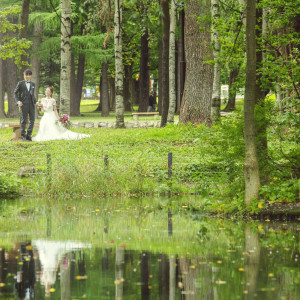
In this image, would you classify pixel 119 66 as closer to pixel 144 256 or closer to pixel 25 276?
pixel 144 256

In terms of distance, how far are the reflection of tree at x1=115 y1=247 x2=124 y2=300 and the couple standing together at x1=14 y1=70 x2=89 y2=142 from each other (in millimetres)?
14548

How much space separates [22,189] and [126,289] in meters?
10.6

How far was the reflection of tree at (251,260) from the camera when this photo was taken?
7345 mm

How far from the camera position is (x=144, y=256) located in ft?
30.1

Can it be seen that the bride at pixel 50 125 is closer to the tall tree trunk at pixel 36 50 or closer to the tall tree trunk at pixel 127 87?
the tall tree trunk at pixel 36 50

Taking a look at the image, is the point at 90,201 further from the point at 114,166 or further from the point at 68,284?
the point at 68,284

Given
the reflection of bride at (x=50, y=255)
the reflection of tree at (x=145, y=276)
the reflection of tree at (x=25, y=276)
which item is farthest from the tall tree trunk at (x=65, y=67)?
the reflection of tree at (x=145, y=276)

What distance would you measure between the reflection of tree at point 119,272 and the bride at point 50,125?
50.9 ft

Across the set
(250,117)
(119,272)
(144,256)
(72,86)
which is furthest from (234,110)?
(72,86)

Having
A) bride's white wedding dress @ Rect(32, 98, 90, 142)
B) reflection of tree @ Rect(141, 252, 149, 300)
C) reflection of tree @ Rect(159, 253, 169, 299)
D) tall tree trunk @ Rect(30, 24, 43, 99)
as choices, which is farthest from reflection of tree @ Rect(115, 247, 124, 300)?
tall tree trunk @ Rect(30, 24, 43, 99)

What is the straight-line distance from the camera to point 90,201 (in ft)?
52.1

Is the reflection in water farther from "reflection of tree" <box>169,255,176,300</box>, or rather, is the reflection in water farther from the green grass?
the green grass

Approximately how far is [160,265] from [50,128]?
1710cm

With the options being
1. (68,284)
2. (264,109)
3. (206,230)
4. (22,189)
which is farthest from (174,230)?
(22,189)
